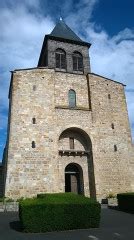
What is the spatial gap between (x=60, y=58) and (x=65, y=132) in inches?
288

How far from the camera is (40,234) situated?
8.62 metres

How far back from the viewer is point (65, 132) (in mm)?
20938

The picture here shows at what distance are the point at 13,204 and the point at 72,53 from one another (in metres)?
15.1

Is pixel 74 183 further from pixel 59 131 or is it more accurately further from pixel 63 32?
pixel 63 32

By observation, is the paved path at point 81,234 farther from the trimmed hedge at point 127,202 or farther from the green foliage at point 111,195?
the green foliage at point 111,195

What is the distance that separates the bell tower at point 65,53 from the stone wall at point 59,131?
1.22m

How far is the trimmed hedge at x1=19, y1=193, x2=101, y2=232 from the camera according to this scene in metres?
8.91

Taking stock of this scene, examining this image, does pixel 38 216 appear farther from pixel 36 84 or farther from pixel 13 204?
pixel 36 84

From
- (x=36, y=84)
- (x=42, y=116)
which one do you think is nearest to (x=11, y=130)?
(x=42, y=116)

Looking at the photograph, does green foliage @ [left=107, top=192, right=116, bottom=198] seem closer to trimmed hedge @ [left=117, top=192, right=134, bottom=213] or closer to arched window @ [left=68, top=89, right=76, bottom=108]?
trimmed hedge @ [left=117, top=192, right=134, bottom=213]

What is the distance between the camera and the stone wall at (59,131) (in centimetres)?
1789

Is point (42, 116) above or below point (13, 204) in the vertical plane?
above

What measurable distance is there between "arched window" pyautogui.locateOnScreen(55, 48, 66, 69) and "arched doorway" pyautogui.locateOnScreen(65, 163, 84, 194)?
905 cm

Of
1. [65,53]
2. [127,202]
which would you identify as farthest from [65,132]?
[127,202]
